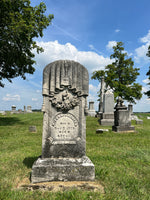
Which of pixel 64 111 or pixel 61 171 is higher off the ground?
pixel 64 111

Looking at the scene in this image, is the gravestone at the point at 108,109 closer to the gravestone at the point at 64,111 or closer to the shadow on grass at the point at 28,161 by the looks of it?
the shadow on grass at the point at 28,161

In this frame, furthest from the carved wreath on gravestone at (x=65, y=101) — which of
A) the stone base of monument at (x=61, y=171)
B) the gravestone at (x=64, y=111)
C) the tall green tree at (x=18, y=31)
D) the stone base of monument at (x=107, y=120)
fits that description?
the stone base of monument at (x=107, y=120)

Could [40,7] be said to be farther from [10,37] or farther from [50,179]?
[50,179]

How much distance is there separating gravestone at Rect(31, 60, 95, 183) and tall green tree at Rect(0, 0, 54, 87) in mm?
8000

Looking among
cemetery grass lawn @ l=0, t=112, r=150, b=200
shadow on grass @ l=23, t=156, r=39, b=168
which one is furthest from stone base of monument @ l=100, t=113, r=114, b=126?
shadow on grass @ l=23, t=156, r=39, b=168

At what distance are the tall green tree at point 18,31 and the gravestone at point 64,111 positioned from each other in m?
8.00

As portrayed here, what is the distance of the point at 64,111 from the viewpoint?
11.0ft

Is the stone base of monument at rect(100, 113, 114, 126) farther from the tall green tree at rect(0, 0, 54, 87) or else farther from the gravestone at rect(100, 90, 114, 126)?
the tall green tree at rect(0, 0, 54, 87)

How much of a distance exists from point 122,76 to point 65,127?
91.8 feet

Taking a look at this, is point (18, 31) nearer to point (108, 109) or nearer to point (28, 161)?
point (28, 161)

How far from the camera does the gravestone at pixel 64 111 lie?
10.7 feet

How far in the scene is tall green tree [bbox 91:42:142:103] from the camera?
27.4 metres

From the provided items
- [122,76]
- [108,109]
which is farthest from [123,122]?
[122,76]

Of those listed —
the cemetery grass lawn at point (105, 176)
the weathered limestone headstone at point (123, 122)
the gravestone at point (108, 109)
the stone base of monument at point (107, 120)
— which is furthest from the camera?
the gravestone at point (108, 109)
